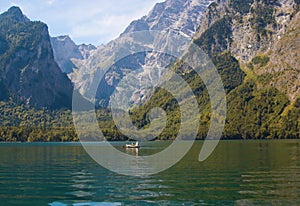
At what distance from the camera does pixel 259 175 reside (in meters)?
60.5

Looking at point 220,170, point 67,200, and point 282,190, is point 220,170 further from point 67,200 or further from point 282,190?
point 67,200

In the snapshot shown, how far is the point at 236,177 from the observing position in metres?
58.4

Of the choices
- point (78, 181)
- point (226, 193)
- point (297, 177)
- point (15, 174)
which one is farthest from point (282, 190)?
point (15, 174)

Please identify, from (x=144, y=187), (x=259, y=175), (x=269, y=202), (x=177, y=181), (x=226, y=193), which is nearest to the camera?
(x=269, y=202)

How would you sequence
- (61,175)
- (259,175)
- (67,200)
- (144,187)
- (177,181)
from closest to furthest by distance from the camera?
(67,200)
(144,187)
(177,181)
(259,175)
(61,175)

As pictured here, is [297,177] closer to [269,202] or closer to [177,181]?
[177,181]

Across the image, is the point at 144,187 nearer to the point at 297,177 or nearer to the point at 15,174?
the point at 297,177

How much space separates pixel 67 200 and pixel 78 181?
15489 mm

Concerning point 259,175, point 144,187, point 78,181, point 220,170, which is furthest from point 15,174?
point 259,175

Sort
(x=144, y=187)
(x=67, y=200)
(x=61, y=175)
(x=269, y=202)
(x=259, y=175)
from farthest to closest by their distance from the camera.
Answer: (x=61, y=175)
(x=259, y=175)
(x=144, y=187)
(x=67, y=200)
(x=269, y=202)

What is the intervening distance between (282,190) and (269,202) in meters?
7.77

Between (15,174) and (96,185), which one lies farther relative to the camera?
(15,174)

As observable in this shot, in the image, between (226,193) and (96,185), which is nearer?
(226,193)

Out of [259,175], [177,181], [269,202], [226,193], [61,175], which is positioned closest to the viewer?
[269,202]
